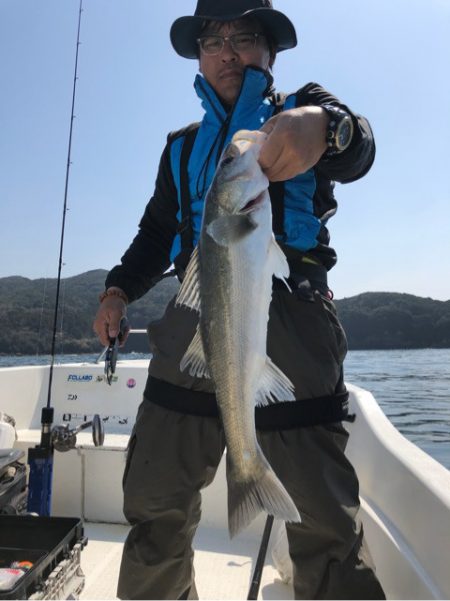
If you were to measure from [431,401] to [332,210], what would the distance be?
11.4 m

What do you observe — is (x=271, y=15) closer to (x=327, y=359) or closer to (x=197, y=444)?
(x=327, y=359)

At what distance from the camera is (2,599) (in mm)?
2258

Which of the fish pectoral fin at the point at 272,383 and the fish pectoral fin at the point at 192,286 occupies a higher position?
the fish pectoral fin at the point at 192,286

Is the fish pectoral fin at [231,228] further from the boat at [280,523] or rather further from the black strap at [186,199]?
the boat at [280,523]

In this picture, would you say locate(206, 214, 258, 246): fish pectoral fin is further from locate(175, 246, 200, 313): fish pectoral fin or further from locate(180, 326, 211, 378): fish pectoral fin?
locate(180, 326, 211, 378): fish pectoral fin

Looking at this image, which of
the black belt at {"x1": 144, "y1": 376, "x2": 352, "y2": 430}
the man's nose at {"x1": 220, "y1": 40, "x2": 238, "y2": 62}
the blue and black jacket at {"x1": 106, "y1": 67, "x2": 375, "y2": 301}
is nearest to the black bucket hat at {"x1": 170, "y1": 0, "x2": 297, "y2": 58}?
the man's nose at {"x1": 220, "y1": 40, "x2": 238, "y2": 62}

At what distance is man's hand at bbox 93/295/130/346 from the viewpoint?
2863 millimetres

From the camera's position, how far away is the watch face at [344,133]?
1947mm

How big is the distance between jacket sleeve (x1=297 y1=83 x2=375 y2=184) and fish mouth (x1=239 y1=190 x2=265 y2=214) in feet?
1.17

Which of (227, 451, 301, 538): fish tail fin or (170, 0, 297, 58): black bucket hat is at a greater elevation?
(170, 0, 297, 58): black bucket hat

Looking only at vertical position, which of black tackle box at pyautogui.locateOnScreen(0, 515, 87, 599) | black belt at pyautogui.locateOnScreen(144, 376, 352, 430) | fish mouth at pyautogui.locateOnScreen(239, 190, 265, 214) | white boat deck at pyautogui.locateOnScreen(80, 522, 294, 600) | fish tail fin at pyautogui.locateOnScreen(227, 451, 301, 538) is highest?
fish mouth at pyautogui.locateOnScreen(239, 190, 265, 214)

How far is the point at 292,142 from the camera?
1.75 metres

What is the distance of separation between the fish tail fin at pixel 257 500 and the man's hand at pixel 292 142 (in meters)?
1.10

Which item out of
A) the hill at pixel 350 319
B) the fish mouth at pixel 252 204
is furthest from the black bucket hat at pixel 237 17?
the hill at pixel 350 319
